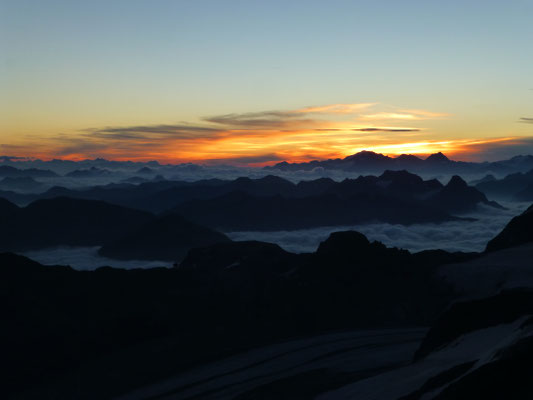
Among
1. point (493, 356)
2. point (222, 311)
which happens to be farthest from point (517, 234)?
point (493, 356)

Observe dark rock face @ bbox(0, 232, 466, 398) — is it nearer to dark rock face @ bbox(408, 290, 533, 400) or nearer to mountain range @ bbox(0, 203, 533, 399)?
mountain range @ bbox(0, 203, 533, 399)

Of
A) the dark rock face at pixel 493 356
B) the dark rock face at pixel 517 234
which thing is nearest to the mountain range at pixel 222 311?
the dark rock face at pixel 493 356

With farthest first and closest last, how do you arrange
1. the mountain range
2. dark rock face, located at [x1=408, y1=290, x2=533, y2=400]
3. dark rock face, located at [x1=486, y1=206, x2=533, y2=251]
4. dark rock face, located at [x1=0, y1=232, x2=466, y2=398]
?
1. dark rock face, located at [x1=486, y1=206, x2=533, y2=251]
2. dark rock face, located at [x1=0, y1=232, x2=466, y2=398]
3. the mountain range
4. dark rock face, located at [x1=408, y1=290, x2=533, y2=400]

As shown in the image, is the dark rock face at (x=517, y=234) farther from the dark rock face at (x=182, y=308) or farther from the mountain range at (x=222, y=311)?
the dark rock face at (x=182, y=308)

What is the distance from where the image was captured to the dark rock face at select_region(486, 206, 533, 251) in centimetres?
8362

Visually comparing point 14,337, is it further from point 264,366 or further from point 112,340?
point 264,366

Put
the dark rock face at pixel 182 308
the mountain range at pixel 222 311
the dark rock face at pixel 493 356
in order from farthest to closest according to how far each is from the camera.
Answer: the dark rock face at pixel 182 308 → the mountain range at pixel 222 311 → the dark rock face at pixel 493 356

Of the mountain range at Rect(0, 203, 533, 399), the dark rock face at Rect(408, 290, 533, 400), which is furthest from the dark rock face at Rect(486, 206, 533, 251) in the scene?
the dark rock face at Rect(408, 290, 533, 400)

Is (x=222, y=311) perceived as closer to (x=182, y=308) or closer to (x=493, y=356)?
(x=182, y=308)

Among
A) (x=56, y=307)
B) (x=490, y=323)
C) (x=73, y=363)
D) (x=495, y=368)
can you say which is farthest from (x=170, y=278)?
(x=495, y=368)

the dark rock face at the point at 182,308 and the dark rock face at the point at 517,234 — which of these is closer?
the dark rock face at the point at 182,308

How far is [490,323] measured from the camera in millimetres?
31844

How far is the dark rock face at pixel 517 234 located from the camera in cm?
8362

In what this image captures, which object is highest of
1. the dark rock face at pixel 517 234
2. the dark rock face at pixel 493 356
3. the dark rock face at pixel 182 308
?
the dark rock face at pixel 493 356
